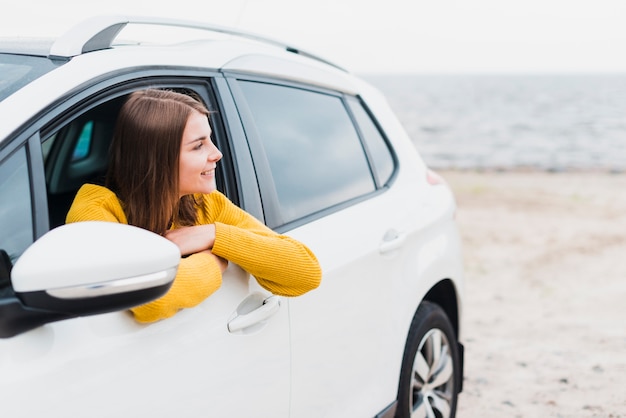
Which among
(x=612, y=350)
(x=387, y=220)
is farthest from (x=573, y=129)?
(x=387, y=220)

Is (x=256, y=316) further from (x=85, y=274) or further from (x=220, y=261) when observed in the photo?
(x=85, y=274)

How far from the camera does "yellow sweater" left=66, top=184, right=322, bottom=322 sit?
1.82 meters

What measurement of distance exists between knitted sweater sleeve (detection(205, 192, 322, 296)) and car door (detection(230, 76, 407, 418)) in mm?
127

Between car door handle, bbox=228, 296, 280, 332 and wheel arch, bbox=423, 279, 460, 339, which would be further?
wheel arch, bbox=423, 279, 460, 339

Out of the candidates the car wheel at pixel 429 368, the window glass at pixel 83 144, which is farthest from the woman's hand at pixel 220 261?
the window glass at pixel 83 144

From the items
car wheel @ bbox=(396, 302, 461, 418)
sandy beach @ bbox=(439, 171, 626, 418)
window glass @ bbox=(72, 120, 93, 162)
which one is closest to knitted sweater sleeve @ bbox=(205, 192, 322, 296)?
car wheel @ bbox=(396, 302, 461, 418)

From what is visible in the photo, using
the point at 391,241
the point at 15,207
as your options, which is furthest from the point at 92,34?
the point at 391,241

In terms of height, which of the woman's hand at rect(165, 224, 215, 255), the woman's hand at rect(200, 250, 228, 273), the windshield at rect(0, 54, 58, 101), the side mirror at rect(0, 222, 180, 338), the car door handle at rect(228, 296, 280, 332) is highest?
the windshield at rect(0, 54, 58, 101)

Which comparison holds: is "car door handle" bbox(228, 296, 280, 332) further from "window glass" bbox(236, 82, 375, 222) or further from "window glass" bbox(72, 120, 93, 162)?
"window glass" bbox(72, 120, 93, 162)

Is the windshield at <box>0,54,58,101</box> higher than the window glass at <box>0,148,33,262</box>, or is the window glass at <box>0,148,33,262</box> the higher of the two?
the windshield at <box>0,54,58,101</box>

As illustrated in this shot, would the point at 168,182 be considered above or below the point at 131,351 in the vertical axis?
above

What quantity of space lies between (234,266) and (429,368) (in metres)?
1.42

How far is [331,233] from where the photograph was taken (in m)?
2.54

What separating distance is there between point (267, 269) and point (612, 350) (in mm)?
3898
